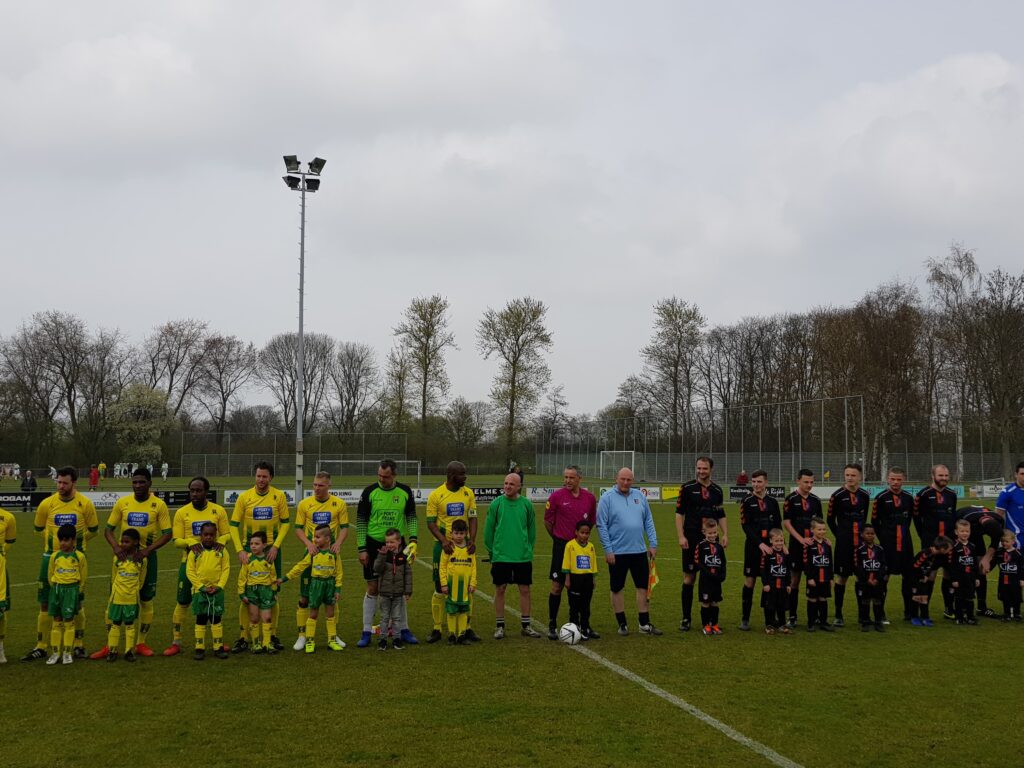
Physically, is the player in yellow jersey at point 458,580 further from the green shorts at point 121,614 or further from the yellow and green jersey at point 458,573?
the green shorts at point 121,614

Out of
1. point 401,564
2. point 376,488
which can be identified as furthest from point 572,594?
point 376,488

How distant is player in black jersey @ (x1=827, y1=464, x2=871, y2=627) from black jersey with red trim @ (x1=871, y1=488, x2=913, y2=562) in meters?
0.42

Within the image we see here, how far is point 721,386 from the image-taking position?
5738 centimetres

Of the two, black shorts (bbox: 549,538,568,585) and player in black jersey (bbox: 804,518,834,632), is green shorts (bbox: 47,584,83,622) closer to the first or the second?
black shorts (bbox: 549,538,568,585)

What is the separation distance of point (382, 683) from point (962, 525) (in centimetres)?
760

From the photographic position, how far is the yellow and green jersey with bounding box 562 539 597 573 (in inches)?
335

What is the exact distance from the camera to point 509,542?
859 centimetres

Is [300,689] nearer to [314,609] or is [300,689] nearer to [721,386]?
[314,609]

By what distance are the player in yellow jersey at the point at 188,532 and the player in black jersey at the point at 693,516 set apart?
206 inches

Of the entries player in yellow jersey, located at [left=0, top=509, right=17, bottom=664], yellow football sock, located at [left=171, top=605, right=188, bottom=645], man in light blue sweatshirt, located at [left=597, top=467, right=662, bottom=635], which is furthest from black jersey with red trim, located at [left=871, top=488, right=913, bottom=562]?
player in yellow jersey, located at [left=0, top=509, right=17, bottom=664]

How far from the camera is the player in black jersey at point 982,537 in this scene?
9781mm

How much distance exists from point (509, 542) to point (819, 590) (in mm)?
3769

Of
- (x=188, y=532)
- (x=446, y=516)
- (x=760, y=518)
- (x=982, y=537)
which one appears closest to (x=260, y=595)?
(x=188, y=532)

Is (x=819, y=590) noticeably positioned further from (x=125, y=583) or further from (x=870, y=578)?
(x=125, y=583)
